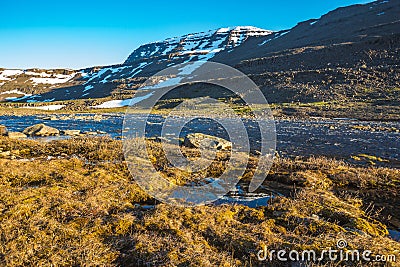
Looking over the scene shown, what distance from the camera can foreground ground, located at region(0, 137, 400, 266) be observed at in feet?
18.4

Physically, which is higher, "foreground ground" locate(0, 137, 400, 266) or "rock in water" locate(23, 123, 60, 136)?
"rock in water" locate(23, 123, 60, 136)

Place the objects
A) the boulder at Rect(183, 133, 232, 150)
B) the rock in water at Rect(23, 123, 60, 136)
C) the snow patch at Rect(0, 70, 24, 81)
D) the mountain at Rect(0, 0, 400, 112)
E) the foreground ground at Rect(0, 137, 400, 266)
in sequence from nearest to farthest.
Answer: the foreground ground at Rect(0, 137, 400, 266), the boulder at Rect(183, 133, 232, 150), the rock in water at Rect(23, 123, 60, 136), the mountain at Rect(0, 0, 400, 112), the snow patch at Rect(0, 70, 24, 81)

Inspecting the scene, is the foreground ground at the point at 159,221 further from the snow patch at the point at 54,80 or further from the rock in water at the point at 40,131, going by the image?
the snow patch at the point at 54,80

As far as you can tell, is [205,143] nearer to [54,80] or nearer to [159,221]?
[159,221]

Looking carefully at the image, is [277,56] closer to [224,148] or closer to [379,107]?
[379,107]

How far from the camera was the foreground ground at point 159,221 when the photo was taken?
5594 millimetres

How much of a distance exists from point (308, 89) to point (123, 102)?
60194 mm

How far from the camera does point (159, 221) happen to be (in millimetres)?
7188

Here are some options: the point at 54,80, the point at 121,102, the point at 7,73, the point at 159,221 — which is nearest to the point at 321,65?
the point at 121,102

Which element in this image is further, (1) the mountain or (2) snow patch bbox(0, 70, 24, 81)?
(2) snow patch bbox(0, 70, 24, 81)

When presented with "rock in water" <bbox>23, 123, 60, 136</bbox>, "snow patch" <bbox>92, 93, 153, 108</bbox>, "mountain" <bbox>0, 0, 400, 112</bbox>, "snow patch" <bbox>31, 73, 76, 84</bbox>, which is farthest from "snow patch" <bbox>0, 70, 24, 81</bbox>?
"rock in water" <bbox>23, 123, 60, 136</bbox>

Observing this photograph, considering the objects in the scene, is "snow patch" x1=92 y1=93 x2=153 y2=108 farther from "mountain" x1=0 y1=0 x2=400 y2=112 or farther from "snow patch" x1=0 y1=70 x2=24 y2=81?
"snow patch" x1=0 y1=70 x2=24 y2=81

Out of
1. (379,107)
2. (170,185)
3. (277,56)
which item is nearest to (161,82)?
(277,56)

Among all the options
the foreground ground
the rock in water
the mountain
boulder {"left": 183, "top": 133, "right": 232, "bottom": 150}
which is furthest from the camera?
the mountain
